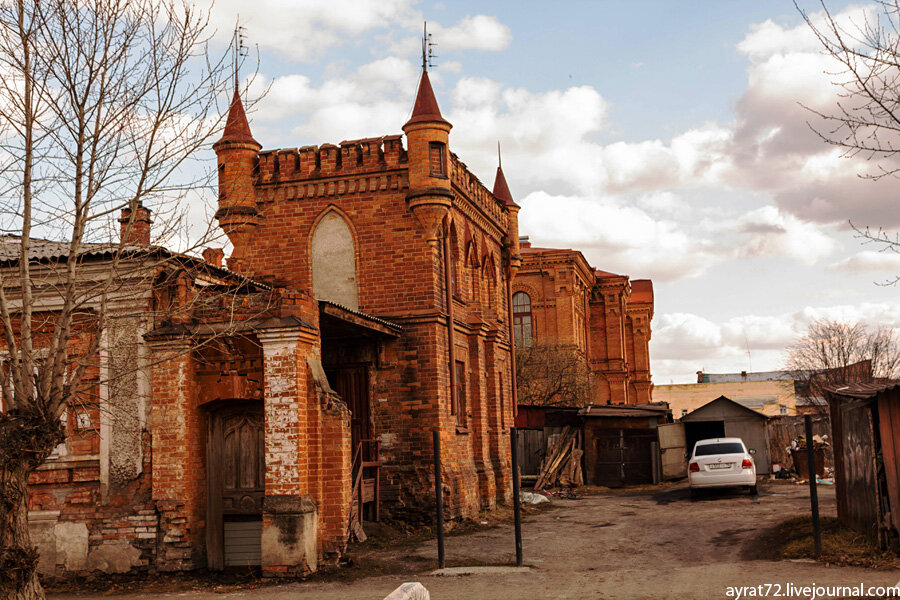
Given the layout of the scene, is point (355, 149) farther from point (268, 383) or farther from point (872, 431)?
point (872, 431)

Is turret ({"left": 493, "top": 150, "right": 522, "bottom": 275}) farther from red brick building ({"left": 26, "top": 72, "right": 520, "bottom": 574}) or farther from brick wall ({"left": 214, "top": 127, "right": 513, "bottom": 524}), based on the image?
brick wall ({"left": 214, "top": 127, "right": 513, "bottom": 524})

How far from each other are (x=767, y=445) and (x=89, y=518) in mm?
22215

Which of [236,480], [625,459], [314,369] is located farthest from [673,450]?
[314,369]

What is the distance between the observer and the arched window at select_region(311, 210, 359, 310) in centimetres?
1952

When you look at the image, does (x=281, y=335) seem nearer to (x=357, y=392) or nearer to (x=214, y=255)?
(x=214, y=255)

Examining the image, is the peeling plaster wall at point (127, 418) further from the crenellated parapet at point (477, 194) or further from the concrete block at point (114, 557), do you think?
the crenellated parapet at point (477, 194)

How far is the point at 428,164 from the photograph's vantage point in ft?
62.6

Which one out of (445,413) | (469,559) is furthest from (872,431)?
(445,413)

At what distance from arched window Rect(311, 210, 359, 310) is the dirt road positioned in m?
5.85

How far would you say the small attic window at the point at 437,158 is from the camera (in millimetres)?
19203

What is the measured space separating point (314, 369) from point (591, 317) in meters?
39.2

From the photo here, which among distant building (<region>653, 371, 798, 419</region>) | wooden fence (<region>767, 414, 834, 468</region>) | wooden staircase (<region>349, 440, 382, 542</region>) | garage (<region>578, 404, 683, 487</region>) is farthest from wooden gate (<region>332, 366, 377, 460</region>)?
distant building (<region>653, 371, 798, 419</region>)

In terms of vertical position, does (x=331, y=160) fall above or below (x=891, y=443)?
above

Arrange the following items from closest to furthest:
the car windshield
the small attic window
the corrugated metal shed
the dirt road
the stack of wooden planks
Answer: the dirt road, the corrugated metal shed, the small attic window, the car windshield, the stack of wooden planks
